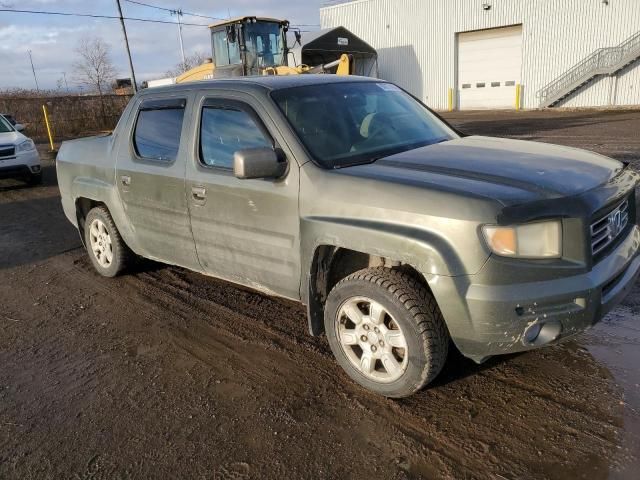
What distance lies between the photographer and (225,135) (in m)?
3.78

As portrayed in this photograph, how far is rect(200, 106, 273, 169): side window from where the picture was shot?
3574mm

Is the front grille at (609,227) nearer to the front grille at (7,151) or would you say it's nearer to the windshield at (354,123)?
the windshield at (354,123)

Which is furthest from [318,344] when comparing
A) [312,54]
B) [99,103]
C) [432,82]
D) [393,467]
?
[432,82]

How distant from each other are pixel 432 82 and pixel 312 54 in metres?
12.2

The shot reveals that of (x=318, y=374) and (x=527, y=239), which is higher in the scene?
(x=527, y=239)

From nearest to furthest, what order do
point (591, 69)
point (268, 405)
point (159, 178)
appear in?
point (268, 405)
point (159, 178)
point (591, 69)

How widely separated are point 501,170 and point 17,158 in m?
11.0

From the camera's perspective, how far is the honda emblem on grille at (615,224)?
2.89m

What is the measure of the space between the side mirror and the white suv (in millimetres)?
9796

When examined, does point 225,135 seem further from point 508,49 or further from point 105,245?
point 508,49

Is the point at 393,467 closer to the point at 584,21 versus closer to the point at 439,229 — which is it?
the point at 439,229

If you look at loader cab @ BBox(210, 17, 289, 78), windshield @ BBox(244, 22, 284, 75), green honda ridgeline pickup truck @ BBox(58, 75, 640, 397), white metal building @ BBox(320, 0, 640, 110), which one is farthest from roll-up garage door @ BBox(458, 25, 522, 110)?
green honda ridgeline pickup truck @ BBox(58, 75, 640, 397)

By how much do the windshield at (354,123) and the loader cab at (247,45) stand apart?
12.3 metres

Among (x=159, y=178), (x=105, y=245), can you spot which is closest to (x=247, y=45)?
(x=105, y=245)
